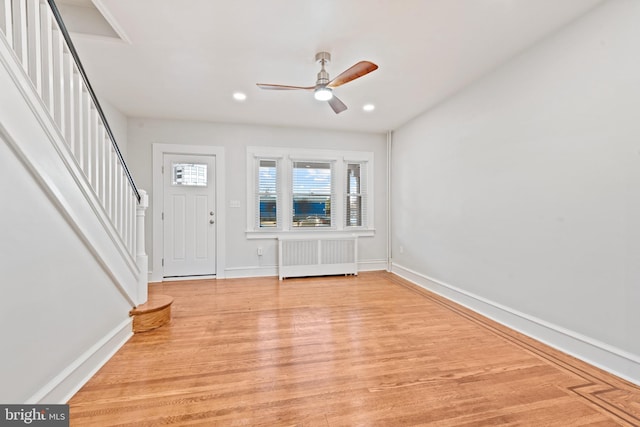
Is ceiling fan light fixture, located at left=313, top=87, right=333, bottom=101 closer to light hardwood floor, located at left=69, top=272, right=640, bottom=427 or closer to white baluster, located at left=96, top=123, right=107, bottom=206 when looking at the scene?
white baluster, located at left=96, top=123, right=107, bottom=206

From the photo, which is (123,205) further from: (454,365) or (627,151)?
(627,151)

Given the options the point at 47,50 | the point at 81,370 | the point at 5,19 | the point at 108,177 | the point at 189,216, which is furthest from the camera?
the point at 189,216

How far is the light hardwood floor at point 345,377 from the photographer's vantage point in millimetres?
1491

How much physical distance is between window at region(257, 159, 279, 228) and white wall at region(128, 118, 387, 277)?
10.9 inches

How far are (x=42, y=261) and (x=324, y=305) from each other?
8.32ft

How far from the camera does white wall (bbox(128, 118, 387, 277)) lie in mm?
4215

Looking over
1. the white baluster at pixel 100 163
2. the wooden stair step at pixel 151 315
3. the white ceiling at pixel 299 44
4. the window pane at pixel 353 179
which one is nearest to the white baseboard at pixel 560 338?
the window pane at pixel 353 179

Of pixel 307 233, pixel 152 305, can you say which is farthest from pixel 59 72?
pixel 307 233

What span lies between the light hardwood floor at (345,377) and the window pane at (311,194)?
212 centimetres

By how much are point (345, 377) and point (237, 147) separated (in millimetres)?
3870

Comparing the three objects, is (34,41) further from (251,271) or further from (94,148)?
(251,271)

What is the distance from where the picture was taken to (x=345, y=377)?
1828 mm

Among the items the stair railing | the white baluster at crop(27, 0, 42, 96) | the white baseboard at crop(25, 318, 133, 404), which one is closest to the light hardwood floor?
the white baseboard at crop(25, 318, 133, 404)

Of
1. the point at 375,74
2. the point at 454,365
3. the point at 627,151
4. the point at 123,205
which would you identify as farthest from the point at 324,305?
the point at 627,151
